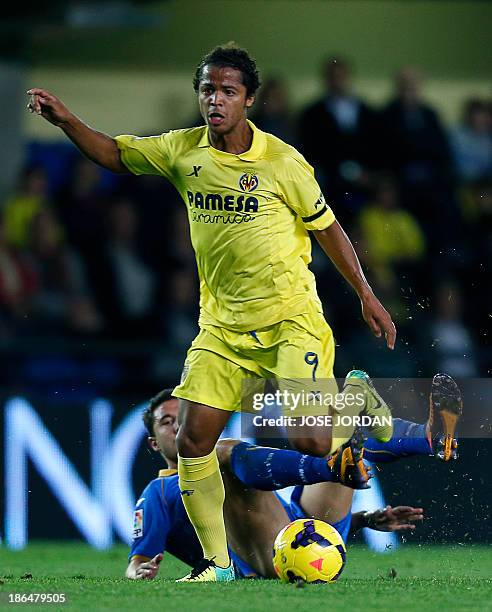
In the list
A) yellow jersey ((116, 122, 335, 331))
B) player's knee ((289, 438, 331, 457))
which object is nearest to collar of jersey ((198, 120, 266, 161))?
yellow jersey ((116, 122, 335, 331))

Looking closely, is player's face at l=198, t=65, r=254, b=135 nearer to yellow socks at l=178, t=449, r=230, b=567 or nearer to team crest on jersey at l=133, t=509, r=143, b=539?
yellow socks at l=178, t=449, r=230, b=567

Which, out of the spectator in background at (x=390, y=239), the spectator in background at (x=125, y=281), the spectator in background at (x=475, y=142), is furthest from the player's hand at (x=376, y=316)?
the spectator in background at (x=475, y=142)

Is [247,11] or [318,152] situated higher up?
[247,11]

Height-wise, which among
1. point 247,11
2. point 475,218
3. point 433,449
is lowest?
point 433,449

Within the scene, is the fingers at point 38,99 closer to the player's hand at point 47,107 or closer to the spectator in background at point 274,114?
the player's hand at point 47,107

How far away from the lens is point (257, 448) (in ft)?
19.9

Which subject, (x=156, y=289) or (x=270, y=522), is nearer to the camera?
(x=270, y=522)

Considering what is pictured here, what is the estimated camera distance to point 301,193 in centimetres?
585

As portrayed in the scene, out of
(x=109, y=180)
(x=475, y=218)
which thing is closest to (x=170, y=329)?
(x=109, y=180)

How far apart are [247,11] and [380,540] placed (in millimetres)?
5743

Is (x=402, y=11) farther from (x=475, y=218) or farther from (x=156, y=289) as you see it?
(x=156, y=289)

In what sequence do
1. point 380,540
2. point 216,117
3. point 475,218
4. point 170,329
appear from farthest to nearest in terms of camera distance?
1. point 475,218
2. point 170,329
3. point 380,540
4. point 216,117

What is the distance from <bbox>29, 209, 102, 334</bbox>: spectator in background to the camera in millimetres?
9992

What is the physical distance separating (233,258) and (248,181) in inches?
13.0
